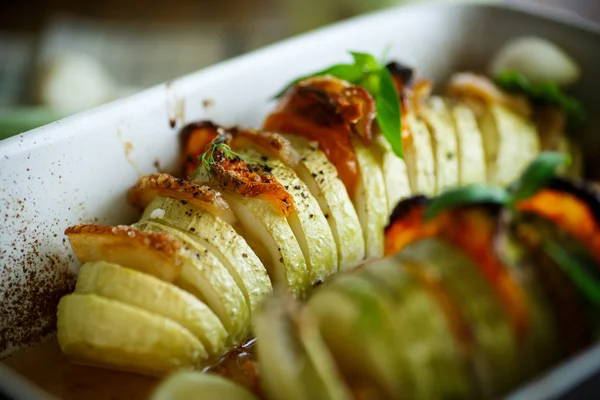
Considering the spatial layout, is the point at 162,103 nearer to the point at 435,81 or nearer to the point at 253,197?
the point at 253,197

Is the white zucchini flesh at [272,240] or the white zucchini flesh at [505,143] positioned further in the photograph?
the white zucchini flesh at [505,143]

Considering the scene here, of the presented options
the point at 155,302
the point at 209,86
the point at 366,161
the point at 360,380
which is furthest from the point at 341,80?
the point at 360,380

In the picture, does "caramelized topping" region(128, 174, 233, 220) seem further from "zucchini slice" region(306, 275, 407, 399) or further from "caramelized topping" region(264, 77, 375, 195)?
"zucchini slice" region(306, 275, 407, 399)

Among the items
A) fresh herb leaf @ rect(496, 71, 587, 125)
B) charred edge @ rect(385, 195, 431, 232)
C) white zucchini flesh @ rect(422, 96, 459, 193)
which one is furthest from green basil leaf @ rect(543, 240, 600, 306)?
fresh herb leaf @ rect(496, 71, 587, 125)

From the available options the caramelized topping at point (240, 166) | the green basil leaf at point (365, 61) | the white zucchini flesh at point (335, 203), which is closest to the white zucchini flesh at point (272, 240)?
the caramelized topping at point (240, 166)

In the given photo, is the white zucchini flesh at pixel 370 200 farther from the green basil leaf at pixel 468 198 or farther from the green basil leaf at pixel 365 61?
the green basil leaf at pixel 468 198

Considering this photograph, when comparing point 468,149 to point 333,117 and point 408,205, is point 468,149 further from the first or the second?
point 408,205
